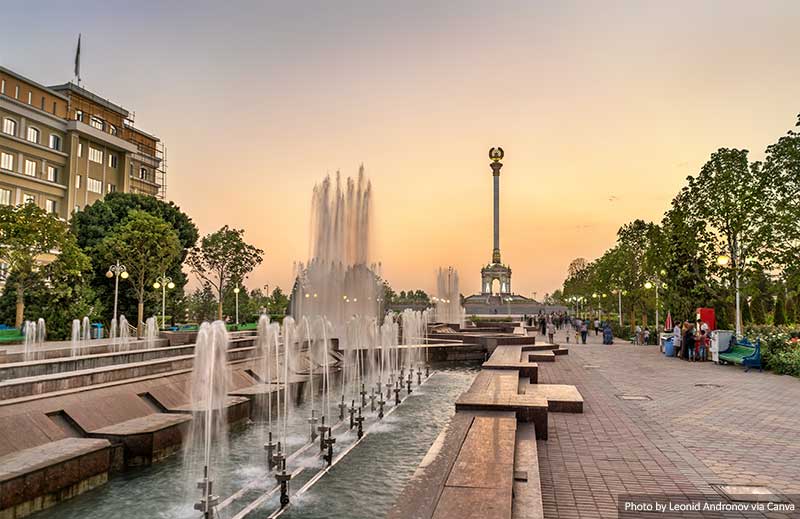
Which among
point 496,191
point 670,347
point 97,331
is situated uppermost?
point 496,191

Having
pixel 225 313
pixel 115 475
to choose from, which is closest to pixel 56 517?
pixel 115 475

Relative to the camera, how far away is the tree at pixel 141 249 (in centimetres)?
2814

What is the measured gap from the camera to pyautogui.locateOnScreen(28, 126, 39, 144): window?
134 ft

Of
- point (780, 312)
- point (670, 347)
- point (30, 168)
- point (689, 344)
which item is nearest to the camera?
point (689, 344)

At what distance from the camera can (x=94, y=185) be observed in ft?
151

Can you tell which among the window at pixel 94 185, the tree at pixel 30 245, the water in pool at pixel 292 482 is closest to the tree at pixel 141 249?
the tree at pixel 30 245

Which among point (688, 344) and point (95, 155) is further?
point (95, 155)

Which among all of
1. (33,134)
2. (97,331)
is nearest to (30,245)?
(97,331)

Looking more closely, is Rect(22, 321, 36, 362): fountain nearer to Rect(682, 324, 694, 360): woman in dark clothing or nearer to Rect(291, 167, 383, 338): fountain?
Rect(291, 167, 383, 338): fountain

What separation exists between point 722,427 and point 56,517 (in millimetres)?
8935

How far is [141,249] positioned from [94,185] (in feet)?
71.6

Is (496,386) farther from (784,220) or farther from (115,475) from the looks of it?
(784,220)

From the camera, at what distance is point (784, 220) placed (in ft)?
65.0

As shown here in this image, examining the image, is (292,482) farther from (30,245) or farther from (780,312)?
(780,312)
